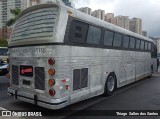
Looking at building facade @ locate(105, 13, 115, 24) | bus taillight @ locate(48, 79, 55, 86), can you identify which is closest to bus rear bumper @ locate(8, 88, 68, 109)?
bus taillight @ locate(48, 79, 55, 86)

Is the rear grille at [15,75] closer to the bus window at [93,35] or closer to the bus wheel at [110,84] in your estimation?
the bus window at [93,35]

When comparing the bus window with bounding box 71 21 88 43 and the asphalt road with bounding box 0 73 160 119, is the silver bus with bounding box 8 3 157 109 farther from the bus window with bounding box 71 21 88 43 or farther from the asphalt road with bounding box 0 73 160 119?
the asphalt road with bounding box 0 73 160 119

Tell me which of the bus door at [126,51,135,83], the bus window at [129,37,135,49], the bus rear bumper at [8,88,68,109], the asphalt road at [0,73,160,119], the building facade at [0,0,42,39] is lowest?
the asphalt road at [0,73,160,119]

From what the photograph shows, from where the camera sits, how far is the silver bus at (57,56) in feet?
16.6

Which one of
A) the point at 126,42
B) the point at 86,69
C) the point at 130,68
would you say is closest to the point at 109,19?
the point at 130,68

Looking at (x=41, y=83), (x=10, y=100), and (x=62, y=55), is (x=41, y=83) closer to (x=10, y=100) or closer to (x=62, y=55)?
(x=62, y=55)

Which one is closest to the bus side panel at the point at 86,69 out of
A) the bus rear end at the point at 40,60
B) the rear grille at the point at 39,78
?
the bus rear end at the point at 40,60

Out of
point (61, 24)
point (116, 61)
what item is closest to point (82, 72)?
point (61, 24)

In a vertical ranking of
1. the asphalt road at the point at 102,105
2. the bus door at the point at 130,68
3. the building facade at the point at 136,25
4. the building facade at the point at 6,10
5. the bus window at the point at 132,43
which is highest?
the building facade at the point at 6,10

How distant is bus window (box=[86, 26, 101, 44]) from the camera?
6.39 meters

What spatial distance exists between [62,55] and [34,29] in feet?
4.39

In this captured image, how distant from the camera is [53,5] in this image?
17.7 ft

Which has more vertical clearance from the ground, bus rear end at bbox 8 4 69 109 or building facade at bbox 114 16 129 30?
building facade at bbox 114 16 129 30

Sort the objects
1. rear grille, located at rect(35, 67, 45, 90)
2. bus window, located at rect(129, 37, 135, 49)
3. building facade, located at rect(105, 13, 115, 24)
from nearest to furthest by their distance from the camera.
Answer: rear grille, located at rect(35, 67, 45, 90) → bus window, located at rect(129, 37, 135, 49) → building facade, located at rect(105, 13, 115, 24)
